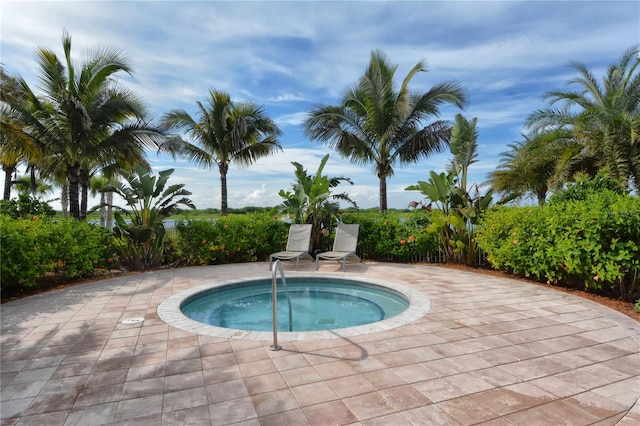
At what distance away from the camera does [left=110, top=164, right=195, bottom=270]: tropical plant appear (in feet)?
30.5

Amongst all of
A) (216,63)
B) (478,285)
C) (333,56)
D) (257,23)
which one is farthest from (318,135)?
(478,285)

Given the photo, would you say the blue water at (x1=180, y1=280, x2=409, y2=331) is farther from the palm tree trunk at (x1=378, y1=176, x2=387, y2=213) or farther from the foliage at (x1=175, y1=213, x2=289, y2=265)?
the palm tree trunk at (x1=378, y1=176, x2=387, y2=213)

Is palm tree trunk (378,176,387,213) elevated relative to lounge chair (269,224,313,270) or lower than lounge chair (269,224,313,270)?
elevated

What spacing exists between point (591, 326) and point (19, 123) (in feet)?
49.9

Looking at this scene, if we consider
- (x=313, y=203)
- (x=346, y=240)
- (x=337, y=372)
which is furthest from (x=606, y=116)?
(x=337, y=372)

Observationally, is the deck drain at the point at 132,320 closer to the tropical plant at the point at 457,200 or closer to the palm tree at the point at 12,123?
the tropical plant at the point at 457,200

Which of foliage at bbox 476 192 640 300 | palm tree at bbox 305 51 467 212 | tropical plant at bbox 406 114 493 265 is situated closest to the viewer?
foliage at bbox 476 192 640 300

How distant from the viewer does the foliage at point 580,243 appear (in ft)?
18.1

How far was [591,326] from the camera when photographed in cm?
458

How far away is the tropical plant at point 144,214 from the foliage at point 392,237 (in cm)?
524

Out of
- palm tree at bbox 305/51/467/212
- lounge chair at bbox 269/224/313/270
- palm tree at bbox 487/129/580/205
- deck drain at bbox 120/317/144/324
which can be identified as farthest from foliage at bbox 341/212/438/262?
deck drain at bbox 120/317/144/324

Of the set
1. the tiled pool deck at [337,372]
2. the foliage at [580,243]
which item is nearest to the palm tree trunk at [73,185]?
the tiled pool deck at [337,372]

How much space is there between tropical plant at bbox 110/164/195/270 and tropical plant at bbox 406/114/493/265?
6.95m

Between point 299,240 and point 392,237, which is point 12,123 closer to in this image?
point 299,240
